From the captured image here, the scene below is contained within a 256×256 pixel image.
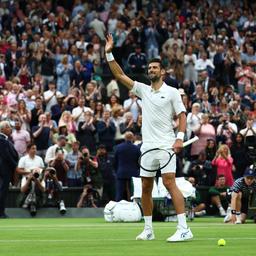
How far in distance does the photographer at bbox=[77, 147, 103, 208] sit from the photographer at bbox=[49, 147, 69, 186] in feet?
1.34

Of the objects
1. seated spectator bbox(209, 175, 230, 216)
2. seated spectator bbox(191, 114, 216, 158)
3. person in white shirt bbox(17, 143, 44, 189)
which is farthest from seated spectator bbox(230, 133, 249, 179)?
person in white shirt bbox(17, 143, 44, 189)

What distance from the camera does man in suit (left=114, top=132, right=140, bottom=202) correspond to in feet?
90.9

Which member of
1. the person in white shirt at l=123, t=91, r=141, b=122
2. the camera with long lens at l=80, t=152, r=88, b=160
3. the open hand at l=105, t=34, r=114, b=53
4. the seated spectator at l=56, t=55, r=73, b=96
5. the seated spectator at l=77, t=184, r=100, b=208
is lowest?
the seated spectator at l=77, t=184, r=100, b=208

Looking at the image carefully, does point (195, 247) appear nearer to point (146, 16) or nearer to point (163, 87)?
point (163, 87)

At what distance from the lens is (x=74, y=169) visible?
2978cm

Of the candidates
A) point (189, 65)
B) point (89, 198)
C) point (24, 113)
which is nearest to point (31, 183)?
point (89, 198)

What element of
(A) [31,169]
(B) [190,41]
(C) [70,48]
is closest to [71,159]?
(A) [31,169]

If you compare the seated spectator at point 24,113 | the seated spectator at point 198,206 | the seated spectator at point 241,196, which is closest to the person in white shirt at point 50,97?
the seated spectator at point 24,113

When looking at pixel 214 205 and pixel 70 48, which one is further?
pixel 70 48

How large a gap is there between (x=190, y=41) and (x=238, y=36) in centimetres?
253

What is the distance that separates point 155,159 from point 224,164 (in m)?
14.3

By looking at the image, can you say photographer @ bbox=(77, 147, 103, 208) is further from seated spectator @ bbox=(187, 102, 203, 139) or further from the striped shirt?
the striped shirt

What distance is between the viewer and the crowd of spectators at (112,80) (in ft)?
98.3

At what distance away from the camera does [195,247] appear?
13.9 m
